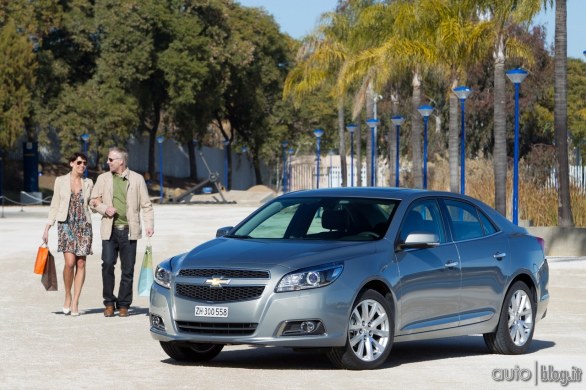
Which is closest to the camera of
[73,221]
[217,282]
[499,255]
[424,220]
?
[217,282]

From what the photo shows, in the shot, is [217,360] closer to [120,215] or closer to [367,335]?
[367,335]

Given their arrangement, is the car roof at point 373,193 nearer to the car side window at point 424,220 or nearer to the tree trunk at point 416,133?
the car side window at point 424,220

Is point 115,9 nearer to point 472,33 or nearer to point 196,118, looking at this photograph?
point 196,118

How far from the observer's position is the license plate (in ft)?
35.6

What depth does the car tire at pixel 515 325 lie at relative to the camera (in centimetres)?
1250

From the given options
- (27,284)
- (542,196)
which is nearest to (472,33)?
(542,196)

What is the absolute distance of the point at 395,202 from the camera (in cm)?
1199

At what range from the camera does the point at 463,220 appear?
41.3 feet

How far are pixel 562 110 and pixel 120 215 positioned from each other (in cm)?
1799

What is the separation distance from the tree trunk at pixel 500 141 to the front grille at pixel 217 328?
25247 mm

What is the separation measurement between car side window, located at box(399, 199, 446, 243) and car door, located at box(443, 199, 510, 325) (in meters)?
0.15

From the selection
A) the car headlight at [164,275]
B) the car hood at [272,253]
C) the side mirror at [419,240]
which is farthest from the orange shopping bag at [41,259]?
the side mirror at [419,240]

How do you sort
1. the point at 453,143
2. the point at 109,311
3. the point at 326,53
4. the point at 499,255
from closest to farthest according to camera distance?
the point at 499,255 < the point at 109,311 < the point at 453,143 < the point at 326,53

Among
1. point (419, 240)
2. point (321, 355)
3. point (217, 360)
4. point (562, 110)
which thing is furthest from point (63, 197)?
point (562, 110)
